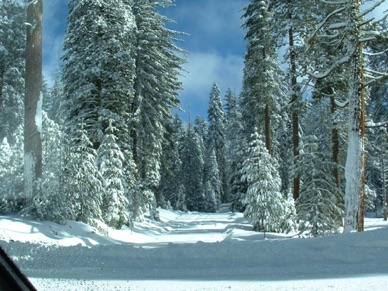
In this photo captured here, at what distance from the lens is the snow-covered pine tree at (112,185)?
53.4ft

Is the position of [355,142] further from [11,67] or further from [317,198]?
[11,67]

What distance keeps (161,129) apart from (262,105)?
7.29 metres

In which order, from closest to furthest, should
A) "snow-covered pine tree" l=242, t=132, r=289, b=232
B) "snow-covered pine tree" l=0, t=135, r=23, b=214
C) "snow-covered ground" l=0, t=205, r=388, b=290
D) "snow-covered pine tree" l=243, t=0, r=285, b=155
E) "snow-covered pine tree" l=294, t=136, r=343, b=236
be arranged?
"snow-covered ground" l=0, t=205, r=388, b=290 < "snow-covered pine tree" l=0, t=135, r=23, b=214 < "snow-covered pine tree" l=294, t=136, r=343, b=236 < "snow-covered pine tree" l=242, t=132, r=289, b=232 < "snow-covered pine tree" l=243, t=0, r=285, b=155

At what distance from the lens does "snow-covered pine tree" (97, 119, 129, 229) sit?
1627 centimetres

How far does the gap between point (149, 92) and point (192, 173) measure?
3476 centimetres

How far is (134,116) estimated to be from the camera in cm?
2484

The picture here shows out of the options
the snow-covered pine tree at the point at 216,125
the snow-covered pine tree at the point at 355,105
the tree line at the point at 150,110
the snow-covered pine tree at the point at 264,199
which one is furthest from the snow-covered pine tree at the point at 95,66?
the snow-covered pine tree at the point at 216,125

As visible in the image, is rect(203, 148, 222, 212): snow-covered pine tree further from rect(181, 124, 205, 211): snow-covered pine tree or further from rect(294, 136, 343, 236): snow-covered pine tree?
rect(294, 136, 343, 236): snow-covered pine tree

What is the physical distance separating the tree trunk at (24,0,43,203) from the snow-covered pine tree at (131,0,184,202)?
1301 centimetres

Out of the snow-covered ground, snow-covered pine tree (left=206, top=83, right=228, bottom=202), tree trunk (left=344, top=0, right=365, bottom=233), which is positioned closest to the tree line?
tree trunk (left=344, top=0, right=365, bottom=233)

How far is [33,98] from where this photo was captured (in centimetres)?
1139

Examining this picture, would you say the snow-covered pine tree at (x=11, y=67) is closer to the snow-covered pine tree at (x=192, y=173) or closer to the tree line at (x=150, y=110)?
the tree line at (x=150, y=110)

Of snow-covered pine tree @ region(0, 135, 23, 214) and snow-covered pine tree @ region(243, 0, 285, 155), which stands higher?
snow-covered pine tree @ region(243, 0, 285, 155)

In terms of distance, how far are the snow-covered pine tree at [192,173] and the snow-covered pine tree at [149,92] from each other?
32001 mm
